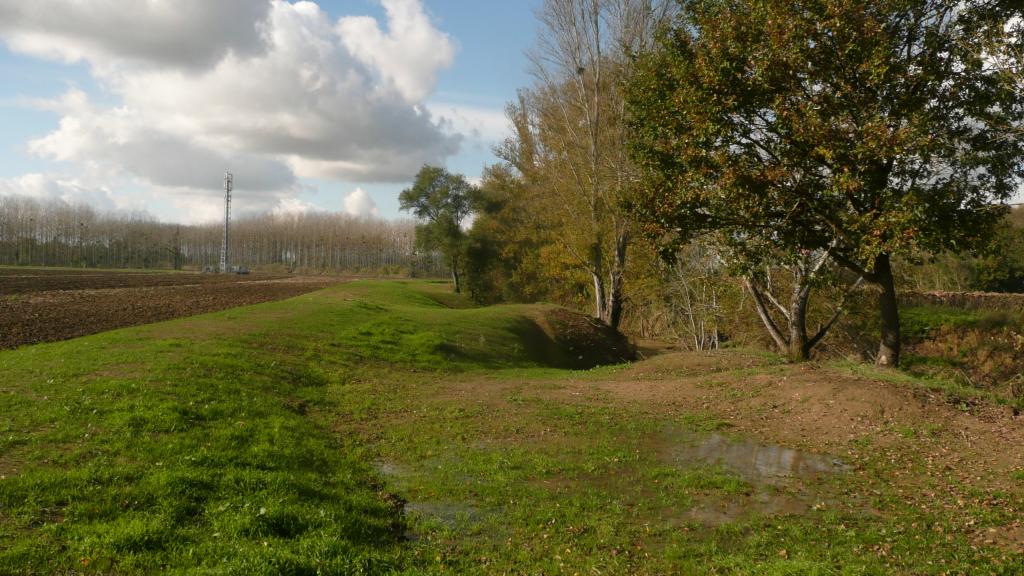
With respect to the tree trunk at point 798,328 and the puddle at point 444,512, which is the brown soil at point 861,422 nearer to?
the tree trunk at point 798,328

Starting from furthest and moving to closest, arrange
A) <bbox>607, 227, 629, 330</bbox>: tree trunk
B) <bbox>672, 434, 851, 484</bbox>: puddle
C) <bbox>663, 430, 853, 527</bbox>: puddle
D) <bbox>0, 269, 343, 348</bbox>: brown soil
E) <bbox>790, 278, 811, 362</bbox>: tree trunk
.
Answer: <bbox>607, 227, 629, 330</bbox>: tree trunk < <bbox>0, 269, 343, 348</bbox>: brown soil < <bbox>790, 278, 811, 362</bbox>: tree trunk < <bbox>672, 434, 851, 484</bbox>: puddle < <bbox>663, 430, 853, 527</bbox>: puddle

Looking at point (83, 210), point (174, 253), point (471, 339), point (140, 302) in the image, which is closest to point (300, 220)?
point (174, 253)

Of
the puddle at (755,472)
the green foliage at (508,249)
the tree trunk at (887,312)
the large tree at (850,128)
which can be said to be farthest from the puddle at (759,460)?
the green foliage at (508,249)

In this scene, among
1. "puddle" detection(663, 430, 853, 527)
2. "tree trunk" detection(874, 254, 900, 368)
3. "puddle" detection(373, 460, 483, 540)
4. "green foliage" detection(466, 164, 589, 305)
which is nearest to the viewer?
"puddle" detection(373, 460, 483, 540)

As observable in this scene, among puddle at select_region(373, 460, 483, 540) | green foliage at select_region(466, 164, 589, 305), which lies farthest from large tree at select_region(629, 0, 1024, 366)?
green foliage at select_region(466, 164, 589, 305)

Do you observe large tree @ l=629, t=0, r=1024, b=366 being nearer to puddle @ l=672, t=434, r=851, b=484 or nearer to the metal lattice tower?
puddle @ l=672, t=434, r=851, b=484

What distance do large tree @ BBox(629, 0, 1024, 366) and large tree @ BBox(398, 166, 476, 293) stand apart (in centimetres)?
3782

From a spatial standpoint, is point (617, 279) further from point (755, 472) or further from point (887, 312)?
point (755, 472)

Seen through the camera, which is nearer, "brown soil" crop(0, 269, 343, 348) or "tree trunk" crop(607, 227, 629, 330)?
"brown soil" crop(0, 269, 343, 348)

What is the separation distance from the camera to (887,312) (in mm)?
14711

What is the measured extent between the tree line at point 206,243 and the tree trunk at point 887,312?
81.4 meters

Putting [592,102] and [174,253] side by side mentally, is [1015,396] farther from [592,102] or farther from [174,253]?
[174,253]

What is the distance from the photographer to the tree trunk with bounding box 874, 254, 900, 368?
47.1 ft

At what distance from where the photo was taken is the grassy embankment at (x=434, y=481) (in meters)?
5.76
